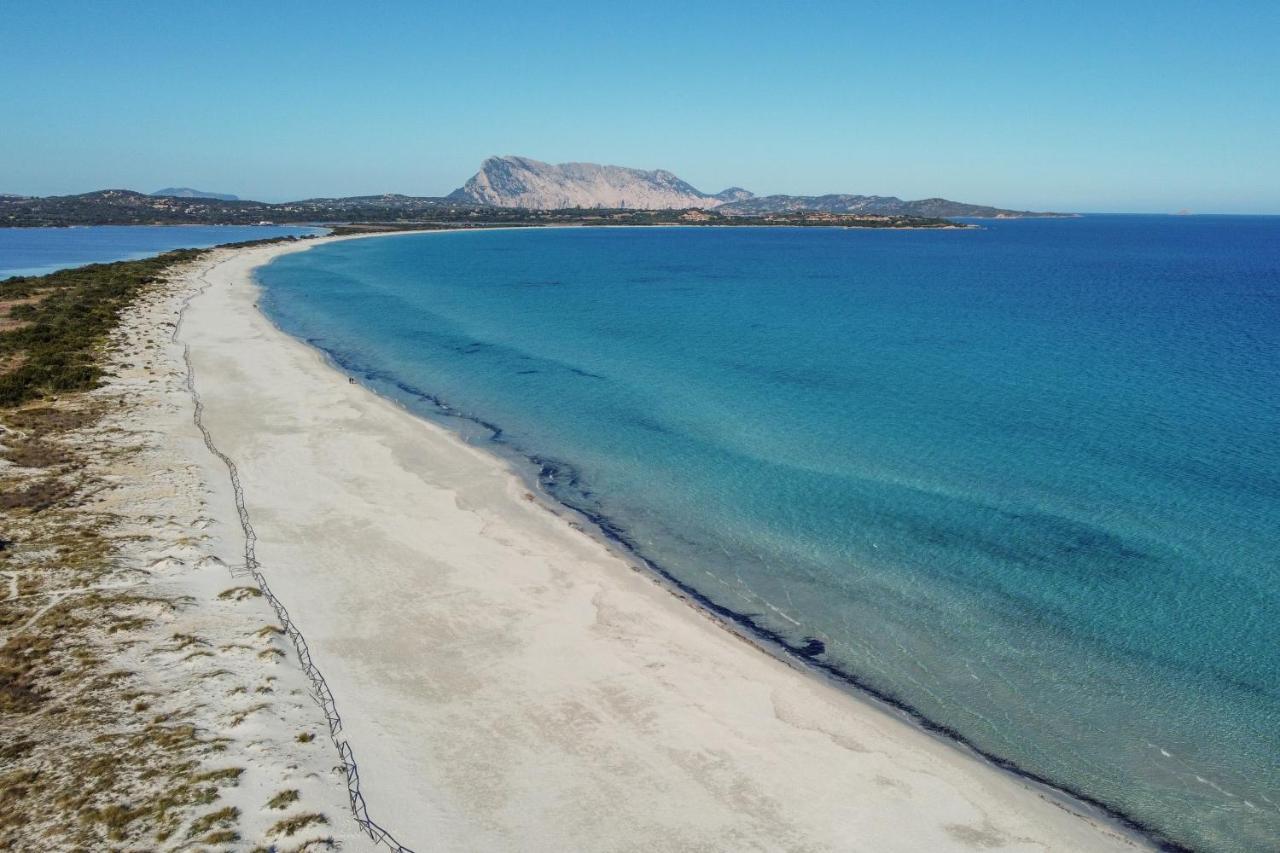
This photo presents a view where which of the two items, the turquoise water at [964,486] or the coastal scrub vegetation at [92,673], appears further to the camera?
the turquoise water at [964,486]

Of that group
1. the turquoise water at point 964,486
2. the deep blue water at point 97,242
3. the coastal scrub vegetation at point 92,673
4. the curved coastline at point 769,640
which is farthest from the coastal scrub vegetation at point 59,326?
the curved coastline at point 769,640

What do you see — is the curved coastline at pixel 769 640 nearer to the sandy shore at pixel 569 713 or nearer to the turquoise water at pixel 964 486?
the turquoise water at pixel 964 486

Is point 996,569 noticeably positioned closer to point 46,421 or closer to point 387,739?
point 387,739

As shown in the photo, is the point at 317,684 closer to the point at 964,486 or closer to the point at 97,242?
the point at 964,486

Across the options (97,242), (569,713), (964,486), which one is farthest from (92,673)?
(97,242)

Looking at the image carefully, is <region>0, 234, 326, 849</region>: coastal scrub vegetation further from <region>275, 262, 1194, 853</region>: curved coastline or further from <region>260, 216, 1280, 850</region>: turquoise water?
<region>260, 216, 1280, 850</region>: turquoise water
